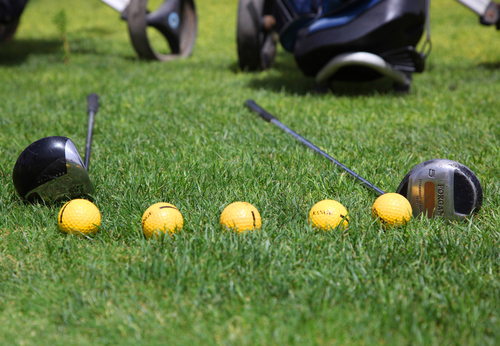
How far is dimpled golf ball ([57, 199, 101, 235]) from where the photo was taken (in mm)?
2182

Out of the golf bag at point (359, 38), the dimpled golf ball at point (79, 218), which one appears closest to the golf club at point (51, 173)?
the dimpled golf ball at point (79, 218)

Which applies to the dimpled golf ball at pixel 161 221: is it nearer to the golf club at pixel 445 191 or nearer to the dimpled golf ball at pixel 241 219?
the dimpled golf ball at pixel 241 219

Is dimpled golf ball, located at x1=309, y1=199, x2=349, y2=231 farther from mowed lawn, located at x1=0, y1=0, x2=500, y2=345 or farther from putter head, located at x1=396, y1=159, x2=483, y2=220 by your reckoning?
putter head, located at x1=396, y1=159, x2=483, y2=220

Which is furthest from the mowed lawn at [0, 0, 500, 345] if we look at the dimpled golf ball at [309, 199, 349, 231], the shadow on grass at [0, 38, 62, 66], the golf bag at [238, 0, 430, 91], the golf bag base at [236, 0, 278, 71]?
the shadow on grass at [0, 38, 62, 66]

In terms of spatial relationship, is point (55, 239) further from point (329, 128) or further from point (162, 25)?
point (162, 25)

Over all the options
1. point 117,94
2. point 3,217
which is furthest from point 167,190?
point 117,94

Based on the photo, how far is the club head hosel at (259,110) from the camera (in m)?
4.01

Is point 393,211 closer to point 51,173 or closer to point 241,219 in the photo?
point 241,219

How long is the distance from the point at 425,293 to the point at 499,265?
18.5 inches

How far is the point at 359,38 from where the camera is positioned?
438 cm

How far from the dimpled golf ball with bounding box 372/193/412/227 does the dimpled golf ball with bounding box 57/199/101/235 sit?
1516 millimetres

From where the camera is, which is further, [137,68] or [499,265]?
[137,68]

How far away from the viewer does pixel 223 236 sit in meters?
2.09

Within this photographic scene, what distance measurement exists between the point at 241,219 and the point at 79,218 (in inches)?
33.5
